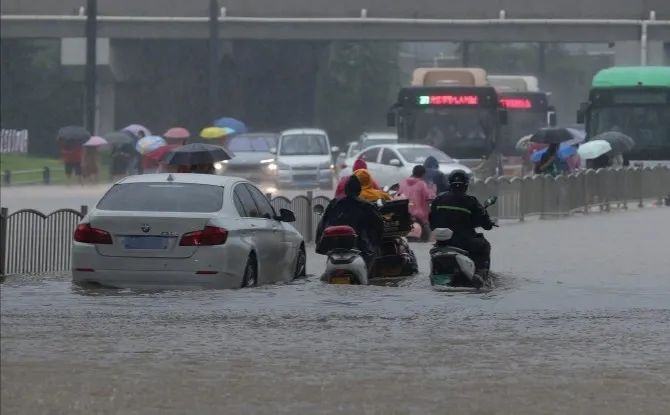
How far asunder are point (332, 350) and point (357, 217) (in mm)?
5910

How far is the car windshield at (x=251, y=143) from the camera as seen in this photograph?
52.6 meters

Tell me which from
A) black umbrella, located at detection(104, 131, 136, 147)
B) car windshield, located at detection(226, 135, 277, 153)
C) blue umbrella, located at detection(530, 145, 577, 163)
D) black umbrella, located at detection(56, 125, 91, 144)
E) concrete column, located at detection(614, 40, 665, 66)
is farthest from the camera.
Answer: concrete column, located at detection(614, 40, 665, 66)

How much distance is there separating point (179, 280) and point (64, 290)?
1.03 meters

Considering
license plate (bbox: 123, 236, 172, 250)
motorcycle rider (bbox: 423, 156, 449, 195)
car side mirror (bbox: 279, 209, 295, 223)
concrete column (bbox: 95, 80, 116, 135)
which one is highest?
concrete column (bbox: 95, 80, 116, 135)

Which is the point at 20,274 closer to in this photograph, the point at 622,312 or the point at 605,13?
the point at 622,312

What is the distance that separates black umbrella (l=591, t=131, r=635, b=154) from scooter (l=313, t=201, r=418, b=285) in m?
21.4

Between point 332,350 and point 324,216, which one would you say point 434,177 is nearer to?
point 324,216

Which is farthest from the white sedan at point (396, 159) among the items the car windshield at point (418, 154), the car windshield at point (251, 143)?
the car windshield at point (251, 143)

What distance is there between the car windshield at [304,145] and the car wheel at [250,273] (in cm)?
3315

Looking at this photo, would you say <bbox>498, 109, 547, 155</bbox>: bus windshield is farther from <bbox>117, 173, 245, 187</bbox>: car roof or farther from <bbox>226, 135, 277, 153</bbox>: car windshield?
<bbox>117, 173, 245, 187</bbox>: car roof

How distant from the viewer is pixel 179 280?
16469 mm

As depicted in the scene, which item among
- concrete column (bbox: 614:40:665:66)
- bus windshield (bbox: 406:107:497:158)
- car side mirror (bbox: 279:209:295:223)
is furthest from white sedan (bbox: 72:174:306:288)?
concrete column (bbox: 614:40:665:66)

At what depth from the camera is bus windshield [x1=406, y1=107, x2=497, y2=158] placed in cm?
4603

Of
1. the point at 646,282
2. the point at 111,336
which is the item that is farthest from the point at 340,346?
the point at 646,282
